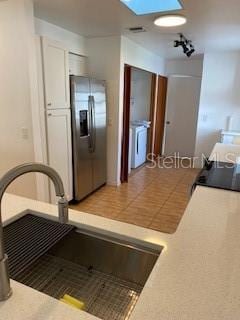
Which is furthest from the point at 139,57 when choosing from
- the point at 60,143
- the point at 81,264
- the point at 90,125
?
the point at 81,264

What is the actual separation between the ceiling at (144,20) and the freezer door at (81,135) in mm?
710

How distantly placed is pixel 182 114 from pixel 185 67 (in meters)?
1.12

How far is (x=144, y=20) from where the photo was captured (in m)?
2.99

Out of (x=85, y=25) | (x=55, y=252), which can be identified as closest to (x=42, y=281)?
(x=55, y=252)

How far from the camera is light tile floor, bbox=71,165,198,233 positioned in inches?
126

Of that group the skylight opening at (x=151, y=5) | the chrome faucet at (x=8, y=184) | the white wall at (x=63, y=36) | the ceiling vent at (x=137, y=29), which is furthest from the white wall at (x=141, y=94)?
the chrome faucet at (x=8, y=184)

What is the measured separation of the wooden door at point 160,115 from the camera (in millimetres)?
5992

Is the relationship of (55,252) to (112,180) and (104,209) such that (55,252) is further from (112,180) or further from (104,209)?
(112,180)

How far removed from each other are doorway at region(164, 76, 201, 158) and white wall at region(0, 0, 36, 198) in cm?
445

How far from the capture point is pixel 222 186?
178cm

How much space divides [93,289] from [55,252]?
242 millimetres

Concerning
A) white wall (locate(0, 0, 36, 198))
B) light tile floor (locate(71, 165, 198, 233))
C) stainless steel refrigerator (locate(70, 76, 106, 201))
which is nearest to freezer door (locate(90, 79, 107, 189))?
stainless steel refrigerator (locate(70, 76, 106, 201))

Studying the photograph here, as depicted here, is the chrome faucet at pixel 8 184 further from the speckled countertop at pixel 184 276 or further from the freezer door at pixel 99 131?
the freezer door at pixel 99 131

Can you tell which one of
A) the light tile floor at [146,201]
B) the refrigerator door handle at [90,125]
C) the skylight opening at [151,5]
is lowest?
the light tile floor at [146,201]
